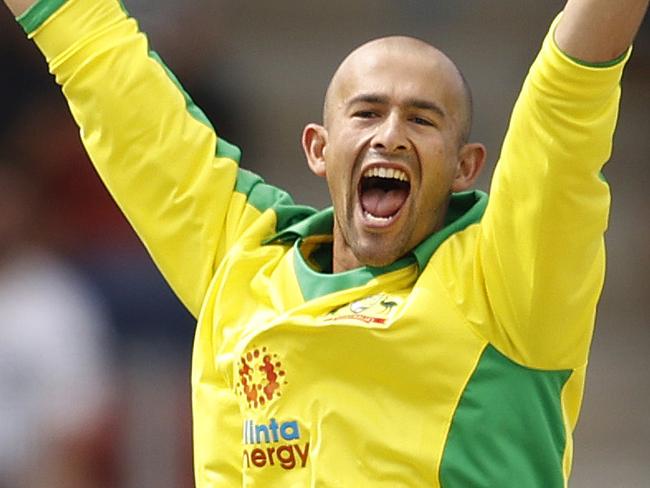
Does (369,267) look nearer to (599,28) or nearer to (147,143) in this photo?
(147,143)

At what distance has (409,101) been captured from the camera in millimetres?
2539

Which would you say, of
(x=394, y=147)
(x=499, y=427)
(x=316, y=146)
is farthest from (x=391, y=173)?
(x=499, y=427)

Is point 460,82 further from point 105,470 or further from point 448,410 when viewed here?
point 105,470

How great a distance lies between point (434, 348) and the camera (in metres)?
2.39

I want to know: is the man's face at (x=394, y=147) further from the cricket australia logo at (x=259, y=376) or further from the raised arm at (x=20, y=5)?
the raised arm at (x=20, y=5)

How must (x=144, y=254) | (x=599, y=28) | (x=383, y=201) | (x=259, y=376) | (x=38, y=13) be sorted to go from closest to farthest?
(x=599, y=28), (x=259, y=376), (x=383, y=201), (x=38, y=13), (x=144, y=254)

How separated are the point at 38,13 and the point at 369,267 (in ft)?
2.22

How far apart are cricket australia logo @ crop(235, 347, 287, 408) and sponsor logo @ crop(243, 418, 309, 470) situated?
0.12ft

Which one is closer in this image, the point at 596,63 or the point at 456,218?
the point at 596,63

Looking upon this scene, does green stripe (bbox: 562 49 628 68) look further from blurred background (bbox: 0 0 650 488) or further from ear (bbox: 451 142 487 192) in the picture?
blurred background (bbox: 0 0 650 488)

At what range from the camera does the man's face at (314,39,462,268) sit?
8.34 ft

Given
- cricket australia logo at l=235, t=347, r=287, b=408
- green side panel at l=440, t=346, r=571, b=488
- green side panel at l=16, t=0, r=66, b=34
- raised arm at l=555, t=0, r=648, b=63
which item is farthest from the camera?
green side panel at l=16, t=0, r=66, b=34

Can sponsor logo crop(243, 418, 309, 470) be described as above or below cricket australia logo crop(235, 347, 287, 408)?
below

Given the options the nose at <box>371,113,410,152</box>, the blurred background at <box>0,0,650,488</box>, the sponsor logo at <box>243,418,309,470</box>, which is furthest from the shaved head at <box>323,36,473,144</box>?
the blurred background at <box>0,0,650,488</box>
